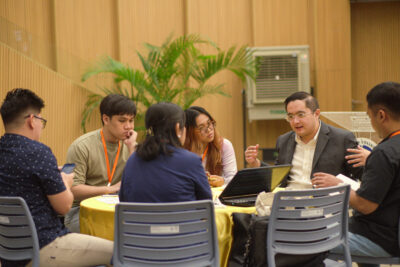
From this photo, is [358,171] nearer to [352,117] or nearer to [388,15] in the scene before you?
[352,117]

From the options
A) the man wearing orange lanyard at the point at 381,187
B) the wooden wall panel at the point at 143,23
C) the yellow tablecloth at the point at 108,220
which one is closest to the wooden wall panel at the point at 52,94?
the wooden wall panel at the point at 143,23

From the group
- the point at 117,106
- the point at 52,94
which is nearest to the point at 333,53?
the point at 52,94

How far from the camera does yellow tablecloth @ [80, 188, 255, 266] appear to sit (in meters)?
2.63

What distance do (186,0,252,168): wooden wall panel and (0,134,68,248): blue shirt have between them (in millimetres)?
5310

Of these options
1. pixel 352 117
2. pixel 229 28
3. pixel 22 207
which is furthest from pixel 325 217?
pixel 229 28

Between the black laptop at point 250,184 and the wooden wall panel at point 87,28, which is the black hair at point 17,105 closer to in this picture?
the black laptop at point 250,184

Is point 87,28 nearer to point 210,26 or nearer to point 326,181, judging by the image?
point 210,26

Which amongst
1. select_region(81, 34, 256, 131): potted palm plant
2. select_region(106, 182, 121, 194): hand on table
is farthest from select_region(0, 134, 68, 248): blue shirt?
select_region(81, 34, 256, 131): potted palm plant

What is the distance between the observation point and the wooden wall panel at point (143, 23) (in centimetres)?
764

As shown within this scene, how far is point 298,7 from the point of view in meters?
7.66

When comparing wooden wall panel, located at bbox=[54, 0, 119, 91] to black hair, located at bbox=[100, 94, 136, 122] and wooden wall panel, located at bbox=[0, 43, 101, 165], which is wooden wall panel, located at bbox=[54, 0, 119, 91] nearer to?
wooden wall panel, located at bbox=[0, 43, 101, 165]

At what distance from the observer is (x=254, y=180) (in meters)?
2.77

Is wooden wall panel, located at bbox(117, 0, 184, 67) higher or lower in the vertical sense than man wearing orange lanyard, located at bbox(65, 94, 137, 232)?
higher

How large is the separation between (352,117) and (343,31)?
2470mm
